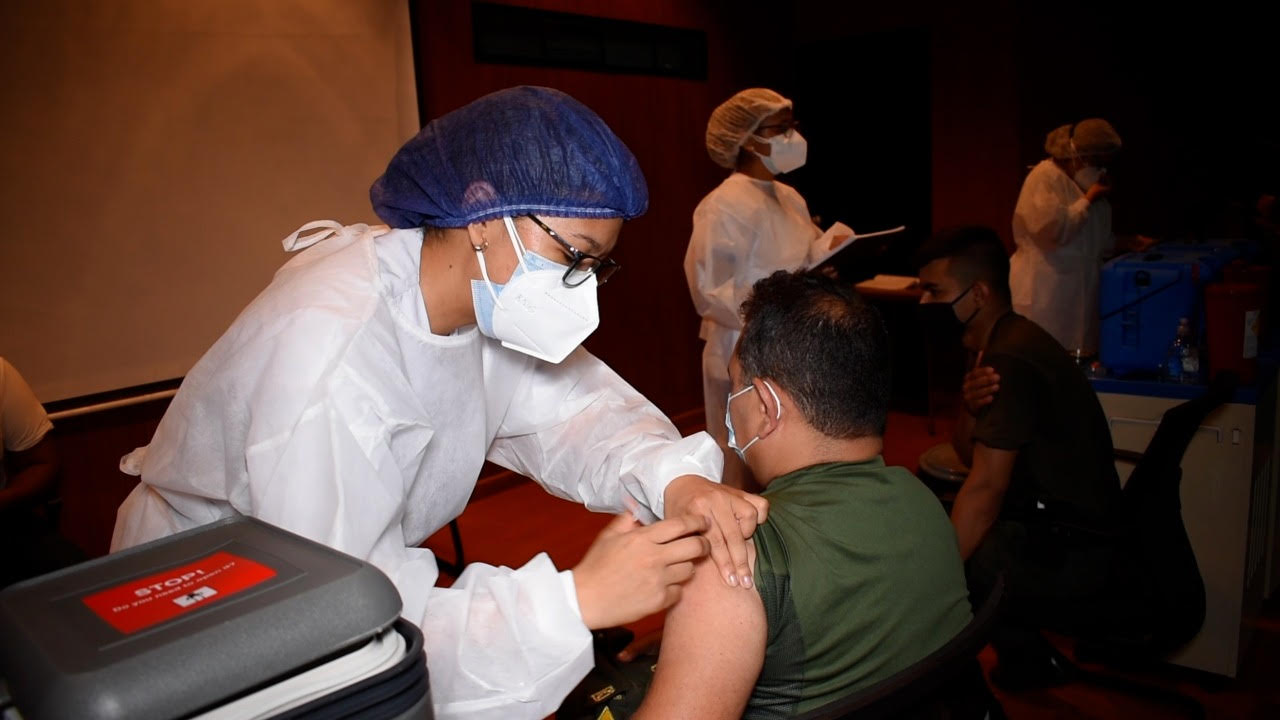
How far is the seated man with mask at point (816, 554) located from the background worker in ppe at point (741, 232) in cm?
209

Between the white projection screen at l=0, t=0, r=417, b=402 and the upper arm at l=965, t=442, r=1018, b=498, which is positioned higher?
the white projection screen at l=0, t=0, r=417, b=402

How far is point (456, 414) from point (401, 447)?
0.56 ft

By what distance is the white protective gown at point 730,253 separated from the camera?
3510 millimetres

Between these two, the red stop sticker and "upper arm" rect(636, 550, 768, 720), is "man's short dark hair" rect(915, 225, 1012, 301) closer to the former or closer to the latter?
"upper arm" rect(636, 550, 768, 720)

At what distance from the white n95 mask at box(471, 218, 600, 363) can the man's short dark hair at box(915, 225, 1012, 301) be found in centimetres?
137

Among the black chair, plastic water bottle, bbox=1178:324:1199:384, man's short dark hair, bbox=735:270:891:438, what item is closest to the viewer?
man's short dark hair, bbox=735:270:891:438

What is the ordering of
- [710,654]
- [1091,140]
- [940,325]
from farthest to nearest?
[940,325] < [1091,140] < [710,654]

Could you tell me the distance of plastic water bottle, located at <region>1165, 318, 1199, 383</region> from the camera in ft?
8.20

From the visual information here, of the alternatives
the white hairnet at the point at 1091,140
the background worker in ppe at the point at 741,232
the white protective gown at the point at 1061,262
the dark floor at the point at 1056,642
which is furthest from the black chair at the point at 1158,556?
the white hairnet at the point at 1091,140

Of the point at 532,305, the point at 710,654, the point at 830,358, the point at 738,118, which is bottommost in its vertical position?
the point at 710,654

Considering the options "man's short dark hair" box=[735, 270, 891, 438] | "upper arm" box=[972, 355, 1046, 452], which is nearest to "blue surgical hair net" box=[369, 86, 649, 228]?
"man's short dark hair" box=[735, 270, 891, 438]

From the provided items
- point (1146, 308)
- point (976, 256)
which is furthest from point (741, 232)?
point (1146, 308)

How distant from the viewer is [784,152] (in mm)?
3559

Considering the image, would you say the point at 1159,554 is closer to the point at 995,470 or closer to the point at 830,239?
the point at 995,470
